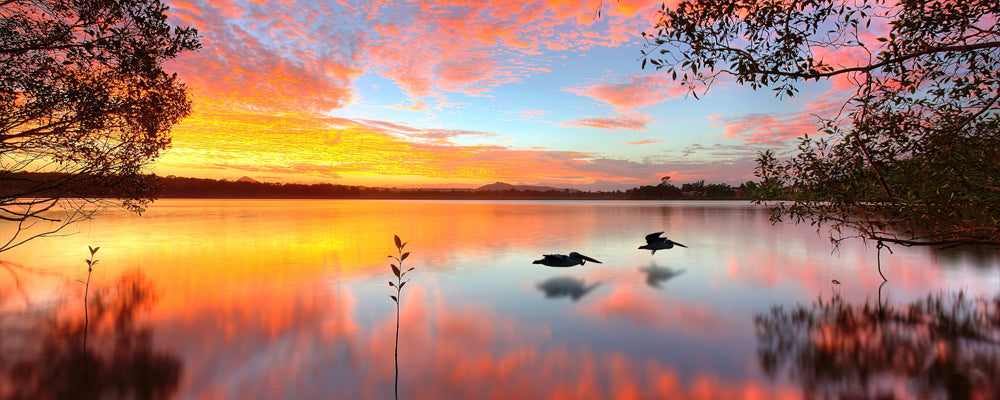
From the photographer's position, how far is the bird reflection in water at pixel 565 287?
1316cm

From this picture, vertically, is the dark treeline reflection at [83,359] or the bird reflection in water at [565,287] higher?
the dark treeline reflection at [83,359]

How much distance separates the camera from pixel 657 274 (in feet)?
55.8

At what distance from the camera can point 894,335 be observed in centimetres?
892

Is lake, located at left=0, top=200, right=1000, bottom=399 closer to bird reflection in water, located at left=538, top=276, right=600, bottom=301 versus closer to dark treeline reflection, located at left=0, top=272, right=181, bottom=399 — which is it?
dark treeline reflection, located at left=0, top=272, right=181, bottom=399

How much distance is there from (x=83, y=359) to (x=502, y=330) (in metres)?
8.28

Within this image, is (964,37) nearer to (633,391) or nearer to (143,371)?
(633,391)

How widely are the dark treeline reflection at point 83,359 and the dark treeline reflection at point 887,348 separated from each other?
1105 centimetres

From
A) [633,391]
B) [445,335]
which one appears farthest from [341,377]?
[633,391]

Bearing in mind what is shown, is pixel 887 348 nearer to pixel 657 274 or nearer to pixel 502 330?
pixel 502 330

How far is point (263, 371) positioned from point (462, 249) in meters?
17.3

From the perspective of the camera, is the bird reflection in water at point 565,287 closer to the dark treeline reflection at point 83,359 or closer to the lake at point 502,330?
the lake at point 502,330

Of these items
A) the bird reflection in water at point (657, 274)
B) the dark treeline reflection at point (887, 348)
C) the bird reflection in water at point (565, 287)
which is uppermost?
the dark treeline reflection at point (887, 348)

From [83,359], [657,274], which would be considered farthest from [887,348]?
[83,359]

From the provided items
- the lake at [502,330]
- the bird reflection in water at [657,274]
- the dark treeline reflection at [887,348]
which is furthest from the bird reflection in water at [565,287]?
the dark treeline reflection at [887,348]
